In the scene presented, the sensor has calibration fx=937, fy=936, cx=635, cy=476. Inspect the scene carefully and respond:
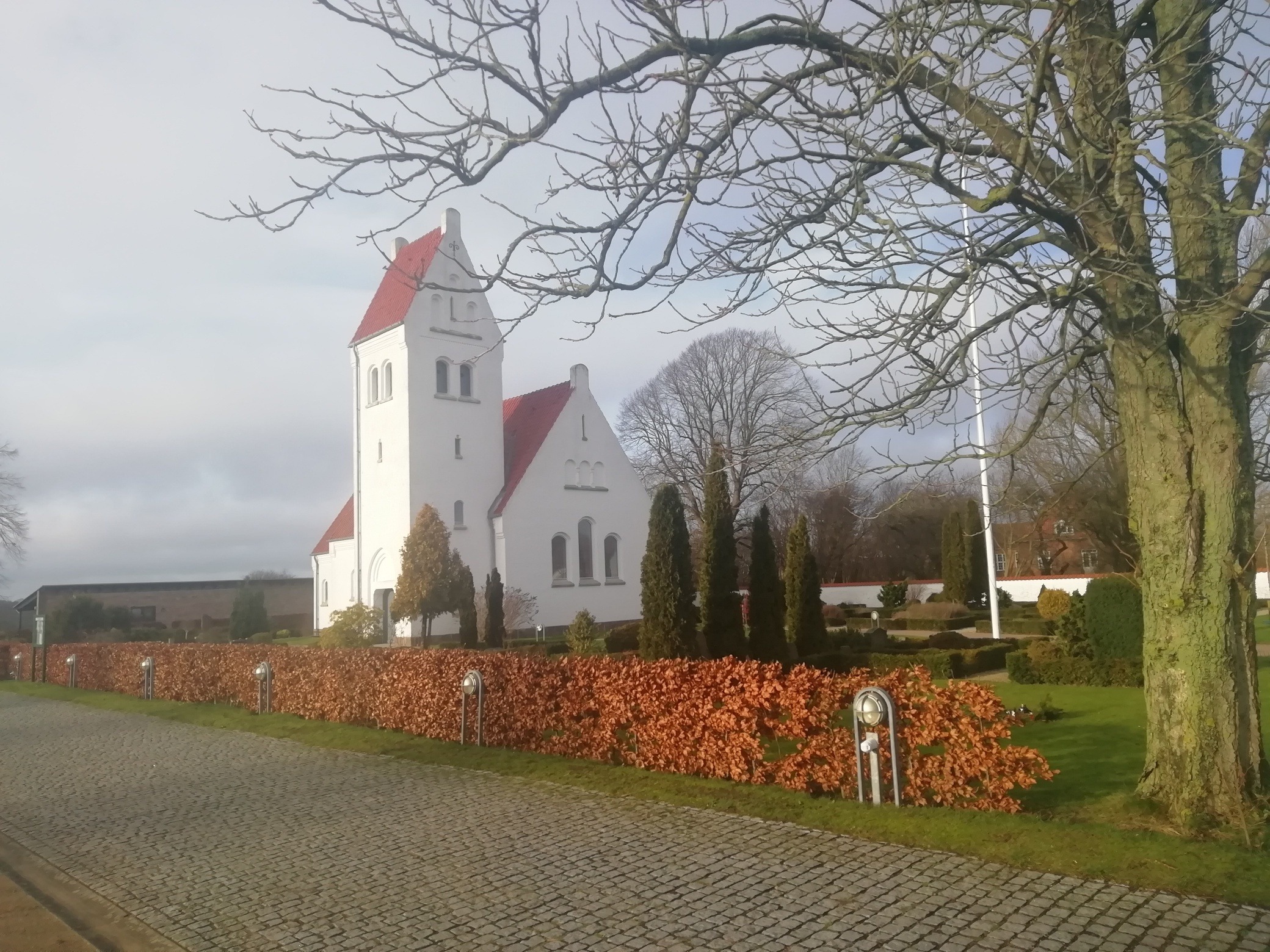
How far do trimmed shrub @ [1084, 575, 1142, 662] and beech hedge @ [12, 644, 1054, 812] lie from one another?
7510 mm

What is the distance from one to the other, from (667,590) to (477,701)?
650 cm

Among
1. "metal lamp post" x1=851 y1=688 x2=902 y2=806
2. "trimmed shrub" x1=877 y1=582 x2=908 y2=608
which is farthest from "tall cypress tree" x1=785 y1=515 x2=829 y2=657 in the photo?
"trimmed shrub" x1=877 y1=582 x2=908 y2=608

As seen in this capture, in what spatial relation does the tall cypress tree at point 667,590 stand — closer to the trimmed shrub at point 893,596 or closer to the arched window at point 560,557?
the arched window at point 560,557

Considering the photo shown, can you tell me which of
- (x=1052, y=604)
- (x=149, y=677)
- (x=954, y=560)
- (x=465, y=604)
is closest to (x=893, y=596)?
(x=954, y=560)

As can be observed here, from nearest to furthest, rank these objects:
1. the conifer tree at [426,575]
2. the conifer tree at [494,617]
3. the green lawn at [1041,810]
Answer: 1. the green lawn at [1041,810]
2. the conifer tree at [494,617]
3. the conifer tree at [426,575]

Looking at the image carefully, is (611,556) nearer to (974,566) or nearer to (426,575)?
(426,575)

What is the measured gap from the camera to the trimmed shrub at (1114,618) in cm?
1489

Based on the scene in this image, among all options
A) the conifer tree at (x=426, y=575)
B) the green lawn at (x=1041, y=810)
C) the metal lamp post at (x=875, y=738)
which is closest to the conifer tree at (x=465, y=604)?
the conifer tree at (x=426, y=575)

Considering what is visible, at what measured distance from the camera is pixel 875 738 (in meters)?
6.80

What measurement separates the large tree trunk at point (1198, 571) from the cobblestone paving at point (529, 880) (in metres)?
1.44

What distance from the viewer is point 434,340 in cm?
3098

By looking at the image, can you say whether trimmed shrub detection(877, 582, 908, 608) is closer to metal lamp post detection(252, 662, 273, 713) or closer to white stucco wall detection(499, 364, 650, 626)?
white stucco wall detection(499, 364, 650, 626)

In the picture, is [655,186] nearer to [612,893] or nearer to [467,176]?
[467,176]

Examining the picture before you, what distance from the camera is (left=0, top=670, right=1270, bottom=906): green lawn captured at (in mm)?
5242
